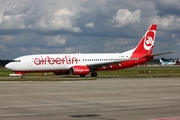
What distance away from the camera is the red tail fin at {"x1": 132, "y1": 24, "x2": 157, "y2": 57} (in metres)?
59.2

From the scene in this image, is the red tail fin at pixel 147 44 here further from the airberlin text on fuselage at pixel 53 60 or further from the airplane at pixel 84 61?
the airberlin text on fuselage at pixel 53 60

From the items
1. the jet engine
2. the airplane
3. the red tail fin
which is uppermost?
the red tail fin

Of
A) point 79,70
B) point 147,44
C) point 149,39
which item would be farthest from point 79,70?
point 149,39

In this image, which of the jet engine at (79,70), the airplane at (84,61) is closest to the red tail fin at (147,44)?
the airplane at (84,61)

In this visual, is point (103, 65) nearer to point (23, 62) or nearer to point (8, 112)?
point (23, 62)

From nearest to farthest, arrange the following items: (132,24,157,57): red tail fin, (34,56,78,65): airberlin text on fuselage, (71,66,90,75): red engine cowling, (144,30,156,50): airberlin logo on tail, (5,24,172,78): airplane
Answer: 1. (71,66,90,75): red engine cowling
2. (5,24,172,78): airplane
3. (34,56,78,65): airberlin text on fuselage
4. (132,24,157,57): red tail fin
5. (144,30,156,50): airberlin logo on tail

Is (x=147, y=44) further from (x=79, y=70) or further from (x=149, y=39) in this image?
(x=79, y=70)

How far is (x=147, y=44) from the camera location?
60.1m

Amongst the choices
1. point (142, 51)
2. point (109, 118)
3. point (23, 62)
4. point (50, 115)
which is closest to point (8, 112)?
point (50, 115)

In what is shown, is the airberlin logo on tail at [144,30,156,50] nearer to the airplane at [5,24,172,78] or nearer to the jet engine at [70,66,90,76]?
the airplane at [5,24,172,78]

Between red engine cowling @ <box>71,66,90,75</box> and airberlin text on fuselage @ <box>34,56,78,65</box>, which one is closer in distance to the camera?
red engine cowling @ <box>71,66,90,75</box>

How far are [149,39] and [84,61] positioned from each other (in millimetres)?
12741

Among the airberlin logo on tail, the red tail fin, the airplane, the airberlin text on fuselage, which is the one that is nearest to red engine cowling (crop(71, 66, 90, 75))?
the airplane

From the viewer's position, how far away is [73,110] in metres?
16.0
